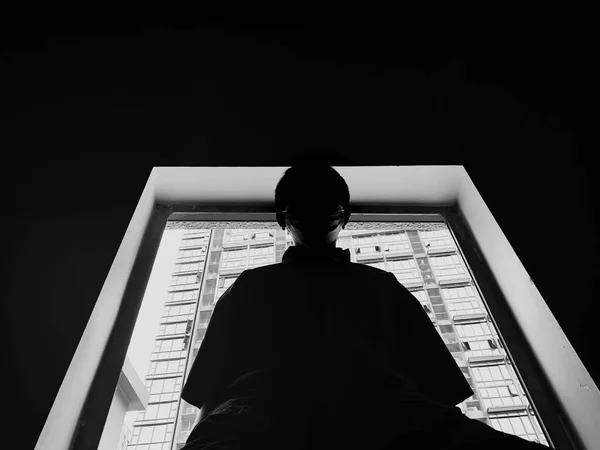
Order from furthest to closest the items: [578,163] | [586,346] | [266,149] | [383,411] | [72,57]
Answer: [72,57] < [266,149] < [578,163] < [586,346] < [383,411]

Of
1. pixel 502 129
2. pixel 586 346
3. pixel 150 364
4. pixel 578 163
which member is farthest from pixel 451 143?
pixel 150 364

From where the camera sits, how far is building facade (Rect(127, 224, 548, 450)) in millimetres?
953

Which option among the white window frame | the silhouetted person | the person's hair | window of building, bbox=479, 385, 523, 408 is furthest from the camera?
the person's hair

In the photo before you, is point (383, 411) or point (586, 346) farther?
point (586, 346)

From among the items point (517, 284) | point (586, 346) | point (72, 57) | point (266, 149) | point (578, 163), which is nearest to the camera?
point (586, 346)

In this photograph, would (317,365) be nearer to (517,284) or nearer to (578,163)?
(517,284)

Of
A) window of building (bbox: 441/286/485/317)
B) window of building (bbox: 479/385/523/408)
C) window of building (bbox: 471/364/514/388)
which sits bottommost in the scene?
window of building (bbox: 479/385/523/408)

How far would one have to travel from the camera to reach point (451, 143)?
1253 mm

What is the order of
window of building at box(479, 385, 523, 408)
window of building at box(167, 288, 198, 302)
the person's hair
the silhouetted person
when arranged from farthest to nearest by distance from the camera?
window of building at box(167, 288, 198, 302)
the person's hair
window of building at box(479, 385, 523, 408)
the silhouetted person

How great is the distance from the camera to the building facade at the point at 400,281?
0.95 metres

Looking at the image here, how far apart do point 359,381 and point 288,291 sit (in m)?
0.27

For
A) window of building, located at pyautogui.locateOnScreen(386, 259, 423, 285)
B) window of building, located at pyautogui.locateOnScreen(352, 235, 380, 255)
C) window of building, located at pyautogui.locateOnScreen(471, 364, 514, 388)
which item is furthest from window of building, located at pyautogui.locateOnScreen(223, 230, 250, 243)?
window of building, located at pyautogui.locateOnScreen(471, 364, 514, 388)

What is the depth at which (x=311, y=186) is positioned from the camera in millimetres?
1081

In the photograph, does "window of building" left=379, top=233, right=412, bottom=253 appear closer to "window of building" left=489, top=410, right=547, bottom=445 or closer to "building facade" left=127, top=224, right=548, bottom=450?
"building facade" left=127, top=224, right=548, bottom=450
